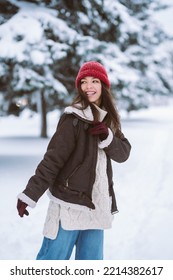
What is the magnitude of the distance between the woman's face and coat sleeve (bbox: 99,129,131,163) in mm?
254

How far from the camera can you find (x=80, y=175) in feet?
8.39

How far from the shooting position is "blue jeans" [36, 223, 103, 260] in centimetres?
262

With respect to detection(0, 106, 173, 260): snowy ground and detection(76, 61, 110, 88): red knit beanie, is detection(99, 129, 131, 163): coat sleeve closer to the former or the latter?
detection(76, 61, 110, 88): red knit beanie

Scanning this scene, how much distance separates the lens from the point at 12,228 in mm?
5086

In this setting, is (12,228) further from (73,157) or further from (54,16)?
(54,16)

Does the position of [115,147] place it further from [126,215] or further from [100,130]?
[126,215]

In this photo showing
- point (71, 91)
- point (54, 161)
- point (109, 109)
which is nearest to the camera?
point (54, 161)

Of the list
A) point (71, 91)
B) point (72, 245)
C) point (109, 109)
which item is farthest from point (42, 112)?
point (72, 245)

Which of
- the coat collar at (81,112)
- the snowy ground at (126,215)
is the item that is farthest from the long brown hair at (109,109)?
the snowy ground at (126,215)

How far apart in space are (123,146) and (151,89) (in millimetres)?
28853

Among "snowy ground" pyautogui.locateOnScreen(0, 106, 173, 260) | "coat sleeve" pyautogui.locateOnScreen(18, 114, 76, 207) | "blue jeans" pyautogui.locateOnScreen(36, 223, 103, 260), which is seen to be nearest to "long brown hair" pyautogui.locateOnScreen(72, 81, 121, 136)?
"coat sleeve" pyautogui.locateOnScreen(18, 114, 76, 207)

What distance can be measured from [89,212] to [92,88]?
75 centimetres
